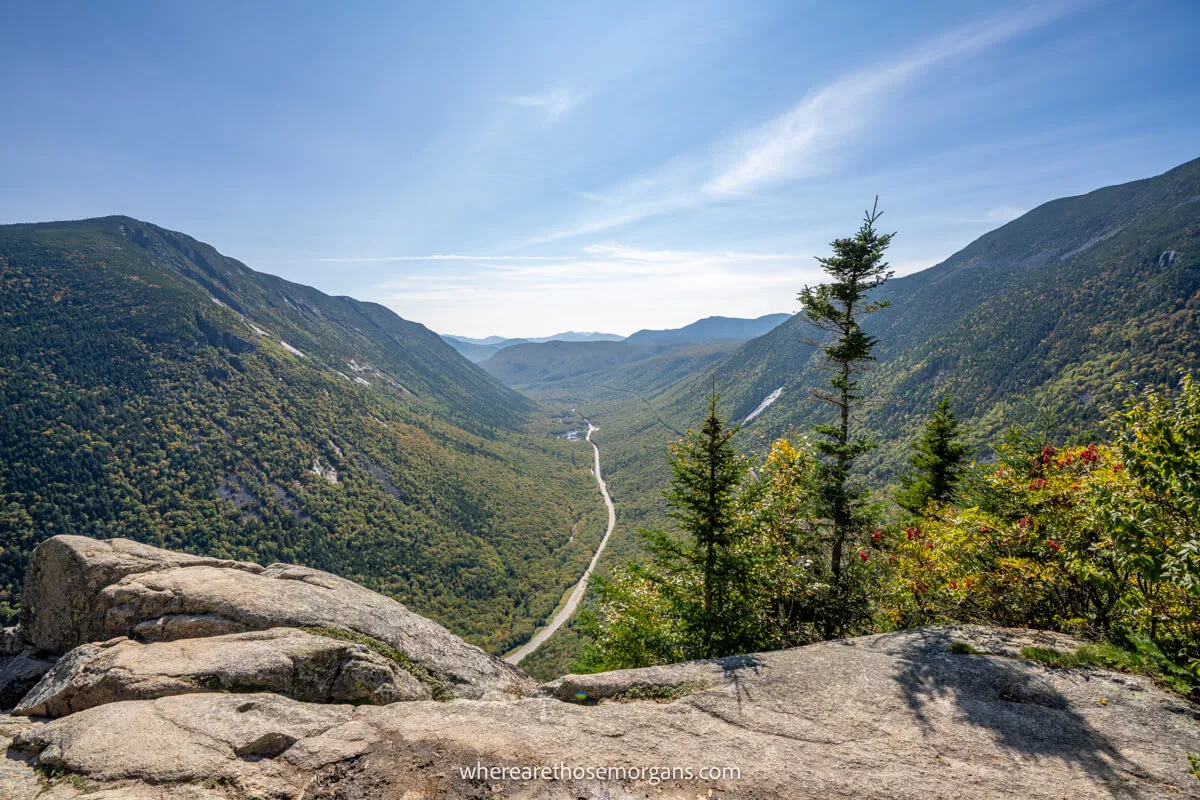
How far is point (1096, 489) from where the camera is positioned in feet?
33.4

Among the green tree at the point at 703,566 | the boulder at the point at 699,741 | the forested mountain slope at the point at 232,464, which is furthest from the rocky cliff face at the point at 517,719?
the forested mountain slope at the point at 232,464

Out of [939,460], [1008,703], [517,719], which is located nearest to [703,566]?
[1008,703]

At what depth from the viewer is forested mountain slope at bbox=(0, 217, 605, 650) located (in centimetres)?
9062

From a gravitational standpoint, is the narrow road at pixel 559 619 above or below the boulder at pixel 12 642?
below

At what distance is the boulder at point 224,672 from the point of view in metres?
9.95

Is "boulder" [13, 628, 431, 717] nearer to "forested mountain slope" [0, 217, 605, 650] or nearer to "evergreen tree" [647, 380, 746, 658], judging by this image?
"evergreen tree" [647, 380, 746, 658]

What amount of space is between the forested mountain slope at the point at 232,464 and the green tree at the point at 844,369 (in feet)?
288

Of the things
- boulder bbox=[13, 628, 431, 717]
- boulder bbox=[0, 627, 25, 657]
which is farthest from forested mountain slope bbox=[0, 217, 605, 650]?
boulder bbox=[13, 628, 431, 717]

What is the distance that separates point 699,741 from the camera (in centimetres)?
861

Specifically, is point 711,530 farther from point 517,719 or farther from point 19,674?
point 19,674

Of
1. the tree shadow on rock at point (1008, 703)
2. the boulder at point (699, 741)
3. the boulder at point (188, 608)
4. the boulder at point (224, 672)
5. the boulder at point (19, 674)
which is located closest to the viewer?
the boulder at point (699, 741)

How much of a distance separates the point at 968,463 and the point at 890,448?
14258 cm

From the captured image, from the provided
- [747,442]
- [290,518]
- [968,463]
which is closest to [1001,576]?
[968,463]

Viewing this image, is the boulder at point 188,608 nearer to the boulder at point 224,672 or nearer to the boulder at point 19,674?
the boulder at point 19,674
